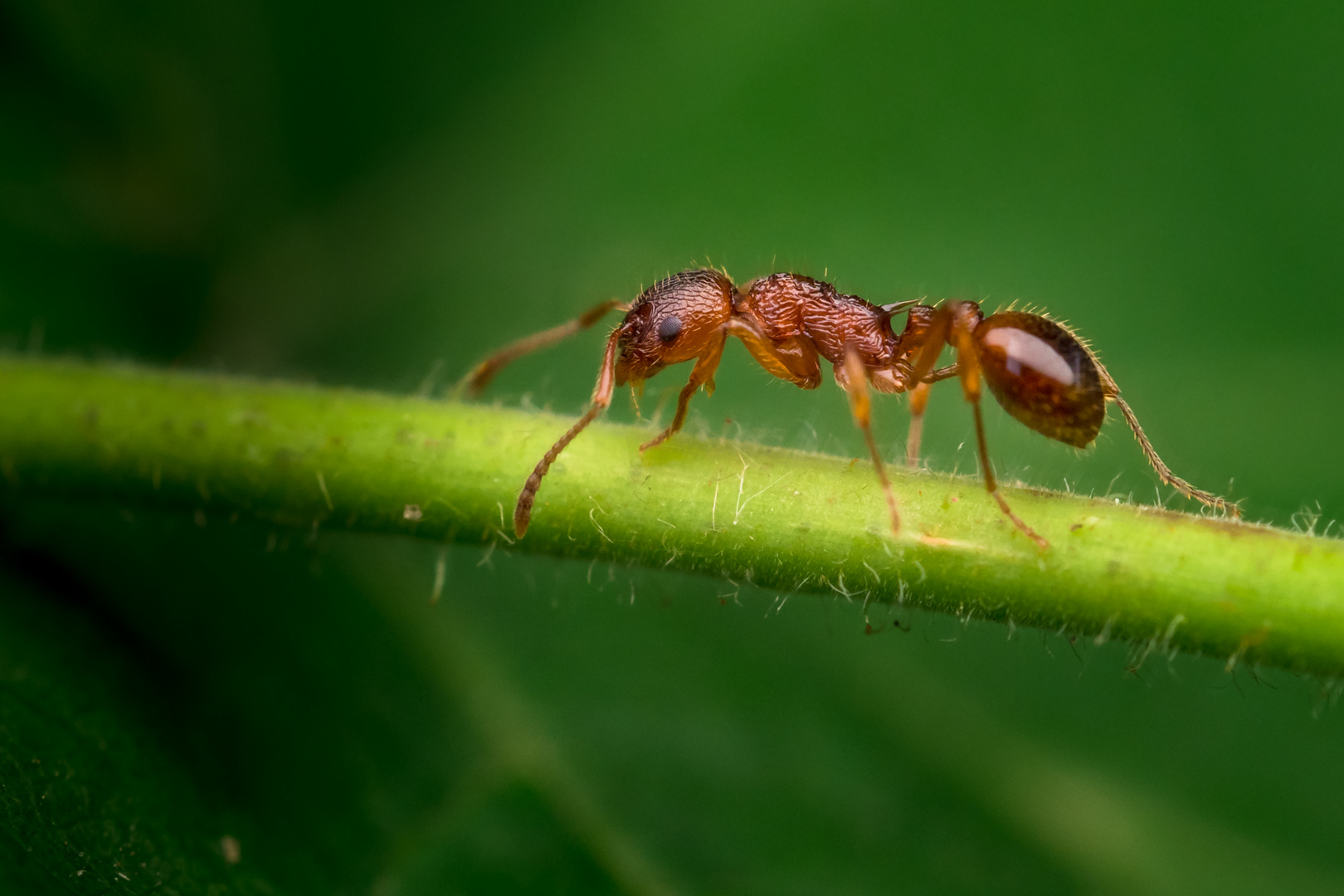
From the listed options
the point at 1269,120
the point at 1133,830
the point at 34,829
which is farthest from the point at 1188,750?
the point at 34,829

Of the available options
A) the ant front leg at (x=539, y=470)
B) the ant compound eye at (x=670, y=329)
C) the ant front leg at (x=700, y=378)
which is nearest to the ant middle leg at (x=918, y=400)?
the ant front leg at (x=700, y=378)

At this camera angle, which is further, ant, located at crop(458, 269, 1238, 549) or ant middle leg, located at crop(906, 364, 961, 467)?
ant middle leg, located at crop(906, 364, 961, 467)

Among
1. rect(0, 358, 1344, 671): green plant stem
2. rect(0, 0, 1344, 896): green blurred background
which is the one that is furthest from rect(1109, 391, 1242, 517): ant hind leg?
rect(0, 358, 1344, 671): green plant stem

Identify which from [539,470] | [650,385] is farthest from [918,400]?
[650,385]

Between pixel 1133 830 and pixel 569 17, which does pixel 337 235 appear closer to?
pixel 569 17

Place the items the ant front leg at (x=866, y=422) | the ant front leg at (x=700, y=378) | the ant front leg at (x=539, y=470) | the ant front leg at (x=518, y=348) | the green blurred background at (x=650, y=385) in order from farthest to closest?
the ant front leg at (x=518, y=348)
the green blurred background at (x=650, y=385)
the ant front leg at (x=700, y=378)
the ant front leg at (x=539, y=470)
the ant front leg at (x=866, y=422)

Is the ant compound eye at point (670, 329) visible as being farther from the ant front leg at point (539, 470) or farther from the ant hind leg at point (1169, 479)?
the ant hind leg at point (1169, 479)

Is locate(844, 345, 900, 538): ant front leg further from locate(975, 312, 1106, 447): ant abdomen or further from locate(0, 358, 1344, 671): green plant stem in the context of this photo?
locate(975, 312, 1106, 447): ant abdomen
